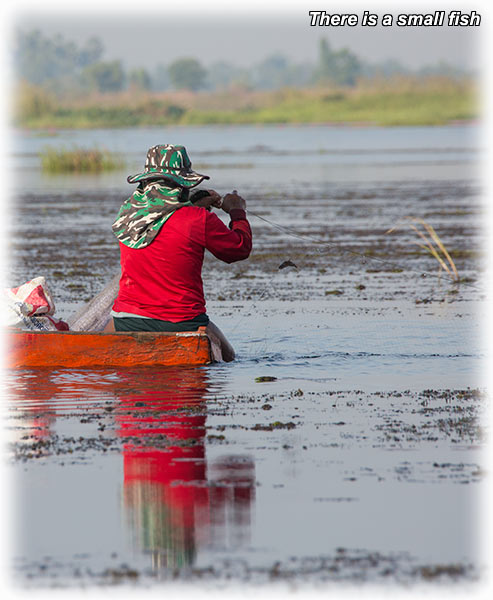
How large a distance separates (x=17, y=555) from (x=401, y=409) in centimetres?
320

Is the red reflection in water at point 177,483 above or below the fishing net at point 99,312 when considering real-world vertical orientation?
below

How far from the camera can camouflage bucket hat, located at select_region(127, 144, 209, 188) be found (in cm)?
894

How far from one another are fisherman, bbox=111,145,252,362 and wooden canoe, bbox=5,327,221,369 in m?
0.15

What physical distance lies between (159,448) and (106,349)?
2.32 m

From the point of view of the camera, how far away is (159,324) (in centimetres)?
934

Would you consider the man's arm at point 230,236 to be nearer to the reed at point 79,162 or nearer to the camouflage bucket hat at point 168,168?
the camouflage bucket hat at point 168,168

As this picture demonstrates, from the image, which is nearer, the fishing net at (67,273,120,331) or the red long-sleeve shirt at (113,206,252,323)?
the red long-sleeve shirt at (113,206,252,323)

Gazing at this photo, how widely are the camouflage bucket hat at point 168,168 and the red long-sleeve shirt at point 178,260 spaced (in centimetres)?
22

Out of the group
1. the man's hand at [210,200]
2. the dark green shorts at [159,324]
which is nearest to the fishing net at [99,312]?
the dark green shorts at [159,324]

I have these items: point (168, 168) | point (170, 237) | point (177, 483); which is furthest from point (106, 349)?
point (177, 483)

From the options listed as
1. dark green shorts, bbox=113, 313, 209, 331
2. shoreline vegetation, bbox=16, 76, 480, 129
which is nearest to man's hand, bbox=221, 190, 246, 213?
dark green shorts, bbox=113, 313, 209, 331

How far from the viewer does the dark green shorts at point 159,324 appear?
934 cm

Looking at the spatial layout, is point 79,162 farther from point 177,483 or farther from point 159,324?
point 177,483

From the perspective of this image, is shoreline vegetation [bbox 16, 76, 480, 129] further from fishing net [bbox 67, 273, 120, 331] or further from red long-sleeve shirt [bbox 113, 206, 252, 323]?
red long-sleeve shirt [bbox 113, 206, 252, 323]
